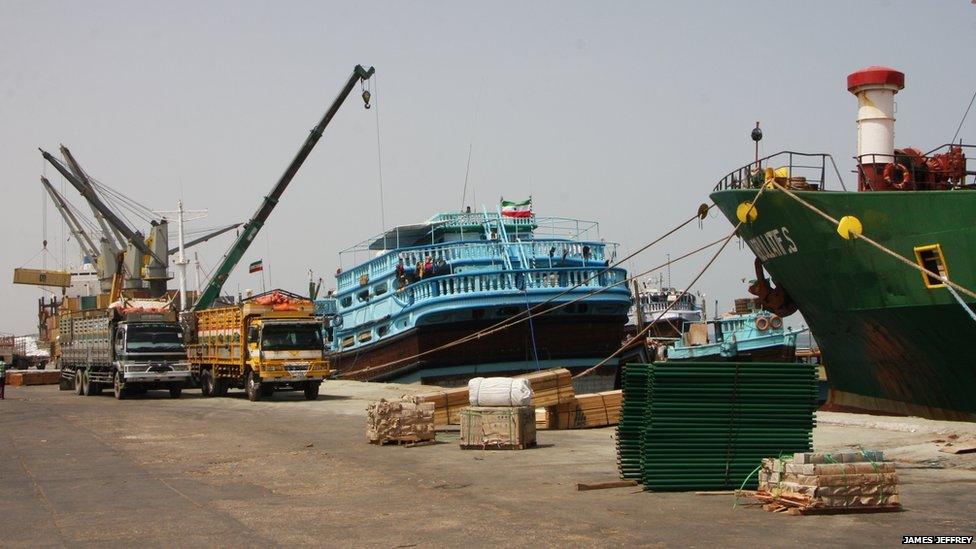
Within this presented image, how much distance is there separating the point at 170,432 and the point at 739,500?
40.6ft

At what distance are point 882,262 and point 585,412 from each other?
6.09 meters

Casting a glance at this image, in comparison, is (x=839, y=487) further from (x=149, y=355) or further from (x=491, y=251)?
(x=491, y=251)

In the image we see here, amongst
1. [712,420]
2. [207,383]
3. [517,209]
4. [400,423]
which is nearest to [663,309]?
[517,209]

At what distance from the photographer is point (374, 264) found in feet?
124

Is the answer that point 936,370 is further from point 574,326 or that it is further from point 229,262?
point 229,262

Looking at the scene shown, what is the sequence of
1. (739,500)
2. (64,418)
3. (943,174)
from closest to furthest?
(739,500), (943,174), (64,418)

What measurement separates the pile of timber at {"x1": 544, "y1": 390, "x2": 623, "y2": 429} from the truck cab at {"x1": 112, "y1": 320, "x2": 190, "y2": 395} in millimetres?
14320

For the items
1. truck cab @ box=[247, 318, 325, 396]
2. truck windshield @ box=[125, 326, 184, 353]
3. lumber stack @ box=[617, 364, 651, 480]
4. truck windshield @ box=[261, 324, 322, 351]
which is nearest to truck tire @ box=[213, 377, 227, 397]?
truck windshield @ box=[125, 326, 184, 353]

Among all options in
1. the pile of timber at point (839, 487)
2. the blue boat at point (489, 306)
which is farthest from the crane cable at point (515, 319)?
the pile of timber at point (839, 487)

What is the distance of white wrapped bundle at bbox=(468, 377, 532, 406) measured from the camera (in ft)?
51.5

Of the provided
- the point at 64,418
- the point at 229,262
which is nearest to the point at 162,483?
the point at 64,418

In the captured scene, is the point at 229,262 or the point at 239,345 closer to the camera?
the point at 239,345

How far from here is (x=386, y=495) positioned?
11461 mm

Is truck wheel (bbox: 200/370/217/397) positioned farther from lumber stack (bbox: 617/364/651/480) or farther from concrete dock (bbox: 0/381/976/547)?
lumber stack (bbox: 617/364/651/480)
